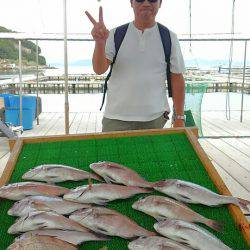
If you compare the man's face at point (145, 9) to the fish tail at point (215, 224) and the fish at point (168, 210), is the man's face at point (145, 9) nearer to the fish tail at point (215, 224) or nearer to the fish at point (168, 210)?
the fish at point (168, 210)

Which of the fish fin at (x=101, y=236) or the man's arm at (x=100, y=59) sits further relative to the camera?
the man's arm at (x=100, y=59)

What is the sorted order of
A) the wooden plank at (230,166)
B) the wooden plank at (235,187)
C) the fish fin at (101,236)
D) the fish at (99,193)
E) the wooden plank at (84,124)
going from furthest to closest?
the wooden plank at (84,124) < the wooden plank at (230,166) < the wooden plank at (235,187) < the fish at (99,193) < the fish fin at (101,236)

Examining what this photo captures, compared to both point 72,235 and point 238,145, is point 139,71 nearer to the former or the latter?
point 72,235

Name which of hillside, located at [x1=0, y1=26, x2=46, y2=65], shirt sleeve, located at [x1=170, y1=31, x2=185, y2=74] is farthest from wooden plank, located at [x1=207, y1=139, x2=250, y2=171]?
hillside, located at [x1=0, y1=26, x2=46, y2=65]

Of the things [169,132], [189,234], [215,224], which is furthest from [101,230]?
[169,132]

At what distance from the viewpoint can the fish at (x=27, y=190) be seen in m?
1.76

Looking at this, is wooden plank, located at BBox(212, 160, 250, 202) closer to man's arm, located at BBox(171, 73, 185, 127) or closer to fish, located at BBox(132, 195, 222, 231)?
man's arm, located at BBox(171, 73, 185, 127)

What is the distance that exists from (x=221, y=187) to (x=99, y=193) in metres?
0.61

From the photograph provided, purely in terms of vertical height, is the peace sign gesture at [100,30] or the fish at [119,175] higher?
the peace sign gesture at [100,30]

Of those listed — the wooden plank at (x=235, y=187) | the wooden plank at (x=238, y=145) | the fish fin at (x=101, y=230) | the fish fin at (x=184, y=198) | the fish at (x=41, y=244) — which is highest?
the fish fin at (x=184, y=198)

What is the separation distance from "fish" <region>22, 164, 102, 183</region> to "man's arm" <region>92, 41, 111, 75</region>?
0.79 m

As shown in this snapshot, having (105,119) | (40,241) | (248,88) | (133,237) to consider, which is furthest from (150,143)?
(248,88)

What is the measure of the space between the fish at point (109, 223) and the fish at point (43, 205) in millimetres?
97

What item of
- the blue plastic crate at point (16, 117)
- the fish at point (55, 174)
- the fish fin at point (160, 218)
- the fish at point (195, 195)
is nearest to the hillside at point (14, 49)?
the blue plastic crate at point (16, 117)
